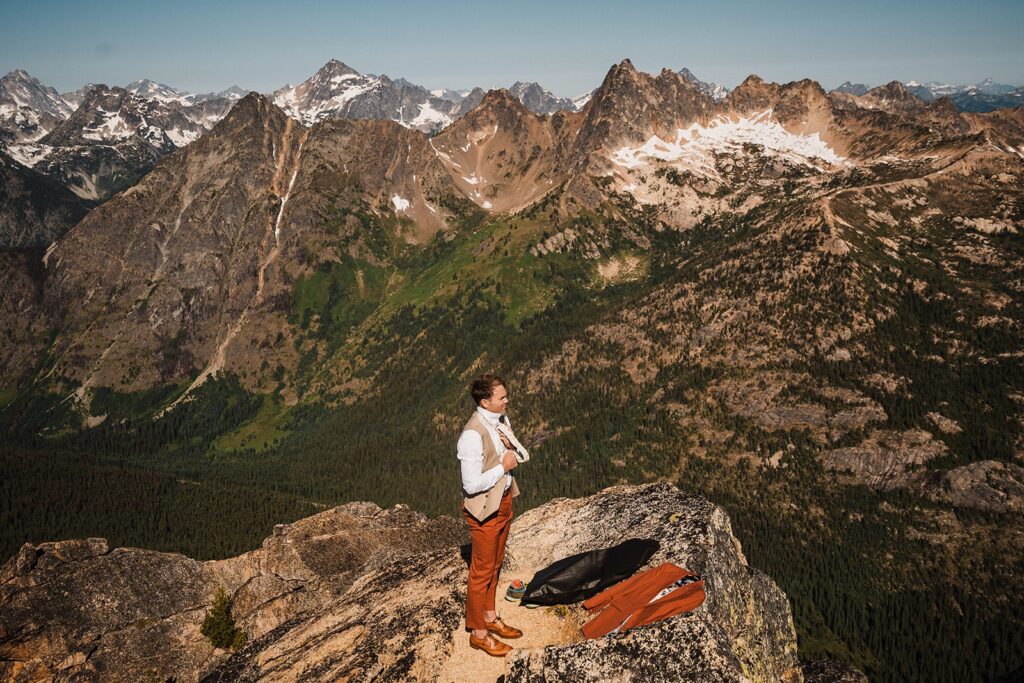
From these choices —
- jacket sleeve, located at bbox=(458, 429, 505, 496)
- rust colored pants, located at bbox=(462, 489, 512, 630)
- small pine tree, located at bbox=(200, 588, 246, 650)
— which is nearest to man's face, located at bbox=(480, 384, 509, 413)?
jacket sleeve, located at bbox=(458, 429, 505, 496)

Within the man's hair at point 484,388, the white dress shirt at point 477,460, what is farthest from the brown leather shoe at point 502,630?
the man's hair at point 484,388

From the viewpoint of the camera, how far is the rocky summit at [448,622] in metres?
17.6

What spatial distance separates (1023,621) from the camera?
126688 mm

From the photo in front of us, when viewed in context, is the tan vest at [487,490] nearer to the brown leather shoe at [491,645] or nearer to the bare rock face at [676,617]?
the brown leather shoe at [491,645]

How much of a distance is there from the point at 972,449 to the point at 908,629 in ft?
221

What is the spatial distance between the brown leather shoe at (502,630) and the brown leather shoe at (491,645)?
8.7 inches

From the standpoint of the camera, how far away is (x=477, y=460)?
18.9 metres

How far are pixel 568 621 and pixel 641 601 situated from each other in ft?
9.54

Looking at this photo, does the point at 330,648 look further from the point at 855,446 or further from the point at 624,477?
the point at 855,446

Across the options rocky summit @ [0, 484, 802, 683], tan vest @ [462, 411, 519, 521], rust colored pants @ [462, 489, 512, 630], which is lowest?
rocky summit @ [0, 484, 802, 683]

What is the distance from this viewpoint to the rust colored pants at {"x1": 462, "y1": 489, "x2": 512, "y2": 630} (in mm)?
19625

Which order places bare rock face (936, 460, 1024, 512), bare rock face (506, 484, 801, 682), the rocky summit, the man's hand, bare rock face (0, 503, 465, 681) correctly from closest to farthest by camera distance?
1. bare rock face (506, 484, 801, 682)
2. the rocky summit
3. the man's hand
4. bare rock face (0, 503, 465, 681)
5. bare rock face (936, 460, 1024, 512)

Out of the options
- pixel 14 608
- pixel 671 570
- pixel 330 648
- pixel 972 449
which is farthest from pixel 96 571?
pixel 972 449

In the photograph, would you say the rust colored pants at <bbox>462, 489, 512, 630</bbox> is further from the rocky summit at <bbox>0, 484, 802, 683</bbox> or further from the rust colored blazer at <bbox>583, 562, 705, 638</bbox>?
the rust colored blazer at <bbox>583, 562, 705, 638</bbox>
